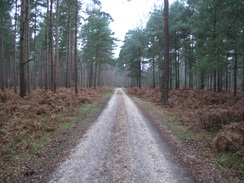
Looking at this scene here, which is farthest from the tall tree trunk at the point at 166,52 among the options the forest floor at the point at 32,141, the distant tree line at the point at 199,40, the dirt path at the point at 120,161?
the forest floor at the point at 32,141

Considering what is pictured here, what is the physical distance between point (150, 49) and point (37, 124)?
70.4 ft

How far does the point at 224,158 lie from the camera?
4215 millimetres

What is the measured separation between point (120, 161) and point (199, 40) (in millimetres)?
13871

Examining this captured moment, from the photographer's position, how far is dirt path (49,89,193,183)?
11.3 ft

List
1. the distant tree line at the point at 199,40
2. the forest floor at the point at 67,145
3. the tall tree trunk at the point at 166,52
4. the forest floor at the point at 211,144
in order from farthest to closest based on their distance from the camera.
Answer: the tall tree trunk at the point at 166,52 → the distant tree line at the point at 199,40 → the forest floor at the point at 211,144 → the forest floor at the point at 67,145

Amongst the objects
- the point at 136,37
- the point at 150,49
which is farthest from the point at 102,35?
the point at 150,49

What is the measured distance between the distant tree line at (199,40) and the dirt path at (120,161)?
6276 millimetres

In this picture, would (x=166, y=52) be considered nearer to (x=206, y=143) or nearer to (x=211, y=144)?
(x=206, y=143)

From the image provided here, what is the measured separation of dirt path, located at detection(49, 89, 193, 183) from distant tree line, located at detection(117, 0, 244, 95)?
6276 millimetres

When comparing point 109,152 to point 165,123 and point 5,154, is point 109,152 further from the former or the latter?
point 165,123

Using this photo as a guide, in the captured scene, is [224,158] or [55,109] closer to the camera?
[224,158]

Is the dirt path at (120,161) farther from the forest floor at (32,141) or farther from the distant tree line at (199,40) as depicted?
the distant tree line at (199,40)

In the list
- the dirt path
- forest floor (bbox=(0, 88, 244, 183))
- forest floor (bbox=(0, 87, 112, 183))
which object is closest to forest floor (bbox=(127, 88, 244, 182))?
forest floor (bbox=(0, 88, 244, 183))

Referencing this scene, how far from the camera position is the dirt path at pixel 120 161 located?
11.3 feet
